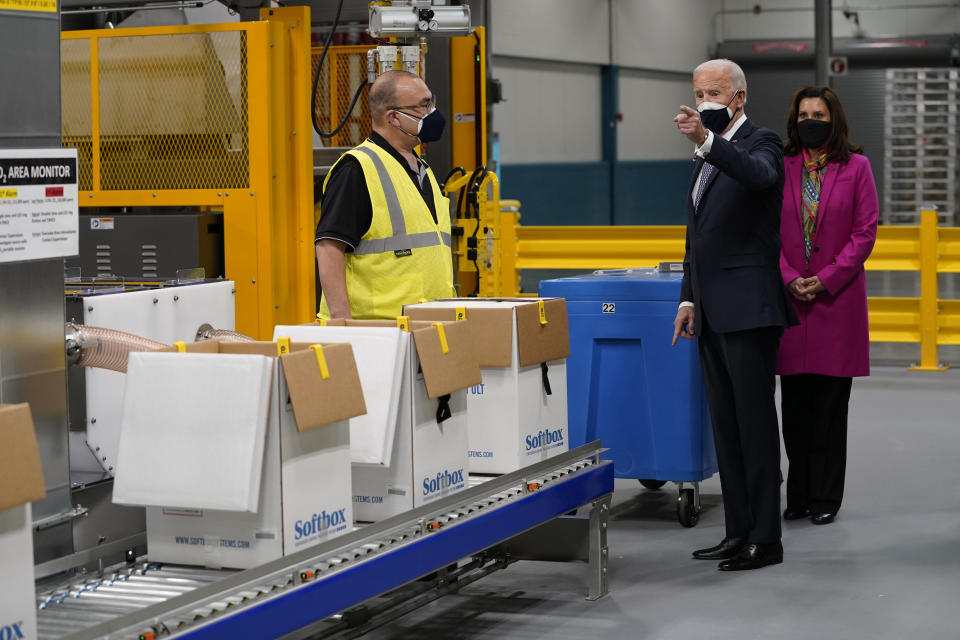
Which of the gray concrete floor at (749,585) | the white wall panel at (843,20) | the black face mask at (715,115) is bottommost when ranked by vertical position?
the gray concrete floor at (749,585)

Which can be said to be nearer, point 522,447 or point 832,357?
point 522,447

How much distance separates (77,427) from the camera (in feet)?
11.7

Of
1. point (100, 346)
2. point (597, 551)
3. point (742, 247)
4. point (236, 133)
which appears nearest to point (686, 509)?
point (597, 551)

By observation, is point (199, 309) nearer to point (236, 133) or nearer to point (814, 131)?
point (236, 133)

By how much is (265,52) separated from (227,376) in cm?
268

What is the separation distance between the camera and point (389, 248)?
4.21 meters

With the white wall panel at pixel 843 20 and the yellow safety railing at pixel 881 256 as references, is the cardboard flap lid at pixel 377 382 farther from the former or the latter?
the white wall panel at pixel 843 20

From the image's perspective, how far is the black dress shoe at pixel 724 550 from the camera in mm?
4742

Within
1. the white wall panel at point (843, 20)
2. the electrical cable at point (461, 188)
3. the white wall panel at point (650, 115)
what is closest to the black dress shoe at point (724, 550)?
the electrical cable at point (461, 188)

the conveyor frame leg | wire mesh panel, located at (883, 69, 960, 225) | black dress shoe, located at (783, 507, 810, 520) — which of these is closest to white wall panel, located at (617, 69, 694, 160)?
wire mesh panel, located at (883, 69, 960, 225)

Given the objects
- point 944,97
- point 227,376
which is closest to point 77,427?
point 227,376

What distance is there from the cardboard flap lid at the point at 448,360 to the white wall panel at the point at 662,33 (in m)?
19.0

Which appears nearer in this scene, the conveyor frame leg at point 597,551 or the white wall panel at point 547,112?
the conveyor frame leg at point 597,551

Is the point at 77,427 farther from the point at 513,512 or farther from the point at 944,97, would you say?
the point at 944,97
